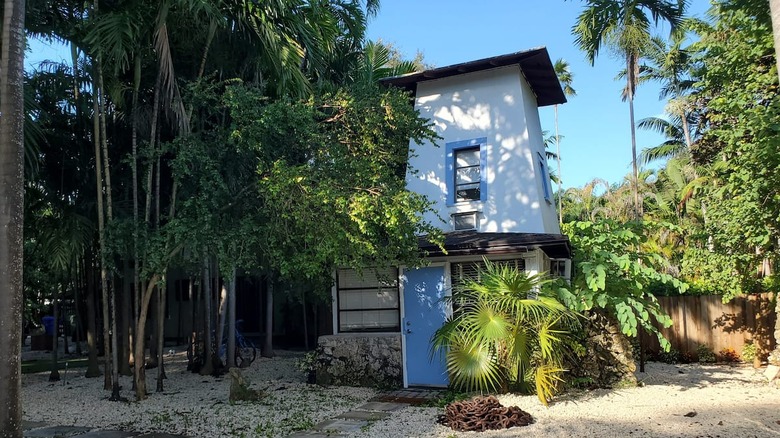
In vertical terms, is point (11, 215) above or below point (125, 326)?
above

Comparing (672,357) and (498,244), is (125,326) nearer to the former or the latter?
(498,244)

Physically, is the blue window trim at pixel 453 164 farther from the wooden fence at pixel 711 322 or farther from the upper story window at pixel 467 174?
the wooden fence at pixel 711 322

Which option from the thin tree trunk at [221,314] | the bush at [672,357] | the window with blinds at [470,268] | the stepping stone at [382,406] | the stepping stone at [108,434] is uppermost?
the window with blinds at [470,268]

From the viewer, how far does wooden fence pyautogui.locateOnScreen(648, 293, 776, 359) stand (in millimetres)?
11766

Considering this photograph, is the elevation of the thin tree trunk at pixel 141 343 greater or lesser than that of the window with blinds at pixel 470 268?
lesser

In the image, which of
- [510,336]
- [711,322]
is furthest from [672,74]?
[510,336]

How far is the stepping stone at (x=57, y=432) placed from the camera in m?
7.11

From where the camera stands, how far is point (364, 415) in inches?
305

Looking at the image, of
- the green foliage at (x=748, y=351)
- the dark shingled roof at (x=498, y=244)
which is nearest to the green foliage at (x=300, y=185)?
the dark shingled roof at (x=498, y=244)

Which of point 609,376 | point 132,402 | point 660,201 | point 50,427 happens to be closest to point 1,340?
point 50,427

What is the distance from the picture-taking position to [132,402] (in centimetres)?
904

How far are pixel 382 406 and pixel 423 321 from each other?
6.17 ft

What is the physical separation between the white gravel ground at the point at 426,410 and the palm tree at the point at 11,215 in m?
2.39

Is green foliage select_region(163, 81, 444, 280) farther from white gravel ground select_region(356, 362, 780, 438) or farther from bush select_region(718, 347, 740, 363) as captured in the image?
bush select_region(718, 347, 740, 363)
